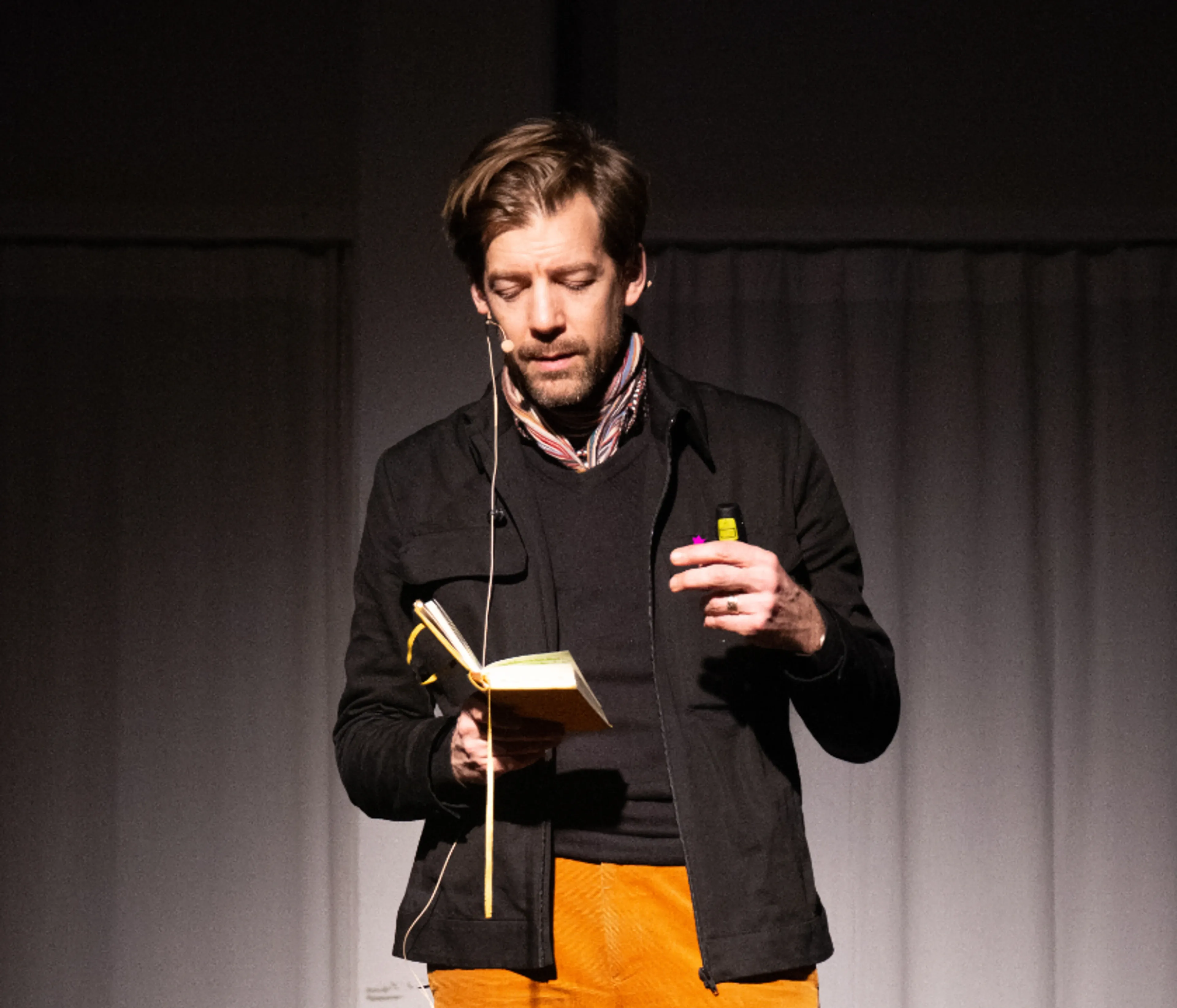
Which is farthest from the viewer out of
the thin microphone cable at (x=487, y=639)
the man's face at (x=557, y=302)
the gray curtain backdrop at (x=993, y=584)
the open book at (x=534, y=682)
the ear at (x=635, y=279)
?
the gray curtain backdrop at (x=993, y=584)

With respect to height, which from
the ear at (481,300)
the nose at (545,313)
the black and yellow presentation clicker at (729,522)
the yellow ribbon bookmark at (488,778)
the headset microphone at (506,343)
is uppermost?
the ear at (481,300)

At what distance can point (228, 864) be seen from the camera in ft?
A: 10.4

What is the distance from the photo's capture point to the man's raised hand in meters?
1.20

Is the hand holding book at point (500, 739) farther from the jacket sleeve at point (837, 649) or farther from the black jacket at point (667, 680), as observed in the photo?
the jacket sleeve at point (837, 649)

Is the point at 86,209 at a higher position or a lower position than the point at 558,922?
higher

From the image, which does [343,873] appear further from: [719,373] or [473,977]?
[473,977]

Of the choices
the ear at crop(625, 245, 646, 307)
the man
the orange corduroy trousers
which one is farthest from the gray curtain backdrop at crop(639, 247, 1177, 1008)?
the orange corduroy trousers

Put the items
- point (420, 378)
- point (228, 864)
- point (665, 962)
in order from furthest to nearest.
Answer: point (228, 864) → point (420, 378) → point (665, 962)

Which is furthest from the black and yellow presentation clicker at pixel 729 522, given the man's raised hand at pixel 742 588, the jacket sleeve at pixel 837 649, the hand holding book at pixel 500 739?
the hand holding book at pixel 500 739

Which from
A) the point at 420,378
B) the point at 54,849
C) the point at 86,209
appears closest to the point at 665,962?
the point at 420,378

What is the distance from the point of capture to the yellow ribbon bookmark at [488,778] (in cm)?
122

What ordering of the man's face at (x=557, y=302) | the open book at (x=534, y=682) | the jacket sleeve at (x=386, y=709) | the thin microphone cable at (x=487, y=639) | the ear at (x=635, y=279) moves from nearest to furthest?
the open book at (x=534, y=682) < the thin microphone cable at (x=487, y=639) < the jacket sleeve at (x=386, y=709) < the man's face at (x=557, y=302) < the ear at (x=635, y=279)

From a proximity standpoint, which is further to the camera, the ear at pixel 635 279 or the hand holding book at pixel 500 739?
the ear at pixel 635 279

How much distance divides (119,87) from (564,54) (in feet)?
3.90
